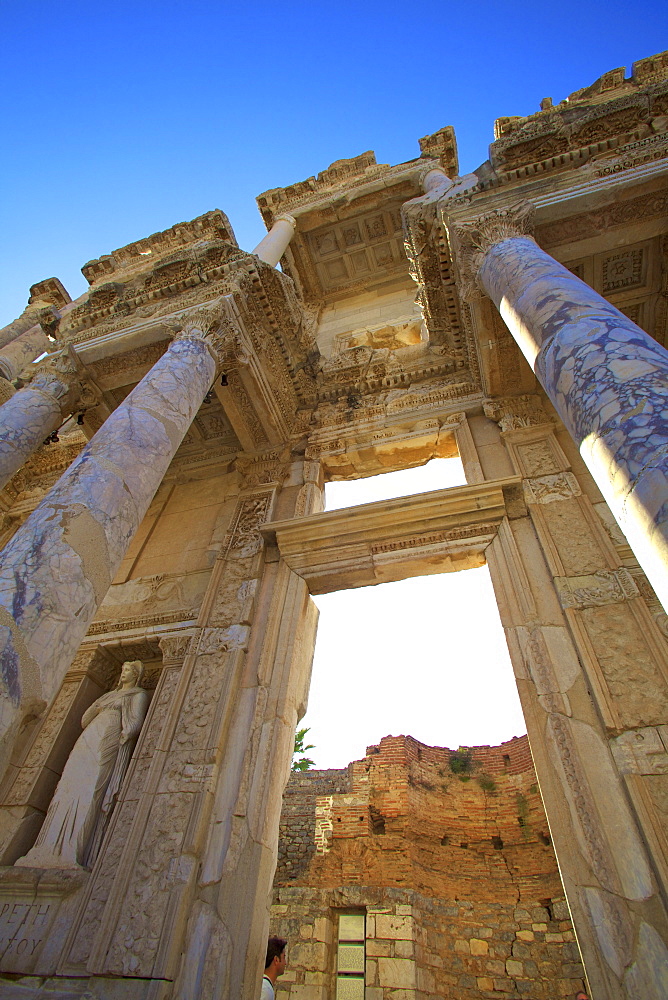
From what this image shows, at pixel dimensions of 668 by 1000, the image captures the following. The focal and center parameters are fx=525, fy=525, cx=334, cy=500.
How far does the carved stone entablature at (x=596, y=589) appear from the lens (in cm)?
504

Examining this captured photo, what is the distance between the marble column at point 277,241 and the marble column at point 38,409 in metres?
5.44

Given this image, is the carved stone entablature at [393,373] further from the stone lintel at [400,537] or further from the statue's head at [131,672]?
the statue's head at [131,672]

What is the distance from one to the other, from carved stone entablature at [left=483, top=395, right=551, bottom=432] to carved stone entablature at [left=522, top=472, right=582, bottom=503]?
1183 mm

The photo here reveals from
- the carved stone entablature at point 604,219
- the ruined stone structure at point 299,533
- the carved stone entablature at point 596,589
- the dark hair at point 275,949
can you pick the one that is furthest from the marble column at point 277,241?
the dark hair at point 275,949

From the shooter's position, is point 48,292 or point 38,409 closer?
point 38,409

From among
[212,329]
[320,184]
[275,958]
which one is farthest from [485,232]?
[320,184]

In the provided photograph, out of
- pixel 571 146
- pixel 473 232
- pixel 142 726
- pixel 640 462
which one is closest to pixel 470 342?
pixel 473 232

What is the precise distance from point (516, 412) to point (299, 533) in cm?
366

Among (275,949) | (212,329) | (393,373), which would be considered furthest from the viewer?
(393,373)

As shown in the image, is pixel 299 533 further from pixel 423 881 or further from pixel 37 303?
pixel 37 303

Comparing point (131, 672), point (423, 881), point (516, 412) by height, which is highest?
point (516, 412)

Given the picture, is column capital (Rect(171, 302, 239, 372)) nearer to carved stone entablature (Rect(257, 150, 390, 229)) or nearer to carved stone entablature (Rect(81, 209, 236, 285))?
carved stone entablature (Rect(81, 209, 236, 285))

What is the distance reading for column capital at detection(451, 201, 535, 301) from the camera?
6336 mm

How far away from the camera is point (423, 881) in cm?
969
